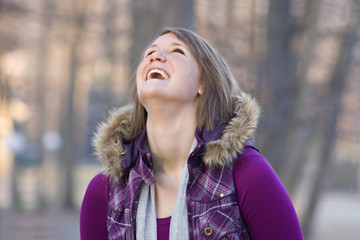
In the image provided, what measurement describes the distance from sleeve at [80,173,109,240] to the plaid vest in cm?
5

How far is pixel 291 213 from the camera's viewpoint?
241cm

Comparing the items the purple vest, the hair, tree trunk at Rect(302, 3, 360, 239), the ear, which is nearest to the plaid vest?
the purple vest

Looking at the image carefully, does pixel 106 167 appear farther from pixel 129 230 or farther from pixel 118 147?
pixel 129 230

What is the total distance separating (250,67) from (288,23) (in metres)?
1.09

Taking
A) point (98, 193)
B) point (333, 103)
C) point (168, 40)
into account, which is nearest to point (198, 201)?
point (98, 193)

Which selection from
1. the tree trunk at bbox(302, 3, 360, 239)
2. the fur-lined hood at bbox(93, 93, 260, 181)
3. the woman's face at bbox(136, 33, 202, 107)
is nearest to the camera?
the fur-lined hood at bbox(93, 93, 260, 181)

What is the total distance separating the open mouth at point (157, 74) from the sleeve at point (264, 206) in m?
0.59

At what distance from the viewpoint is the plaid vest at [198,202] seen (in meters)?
2.37

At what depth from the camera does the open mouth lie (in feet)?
8.63

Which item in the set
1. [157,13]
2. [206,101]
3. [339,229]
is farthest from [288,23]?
[339,229]

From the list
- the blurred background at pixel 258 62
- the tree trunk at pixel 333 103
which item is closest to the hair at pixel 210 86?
the blurred background at pixel 258 62

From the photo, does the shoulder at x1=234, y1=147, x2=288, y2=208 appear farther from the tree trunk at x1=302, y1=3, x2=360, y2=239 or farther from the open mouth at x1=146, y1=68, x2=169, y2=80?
the tree trunk at x1=302, y1=3, x2=360, y2=239

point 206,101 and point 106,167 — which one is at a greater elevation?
point 206,101

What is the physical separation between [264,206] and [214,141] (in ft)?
1.23
